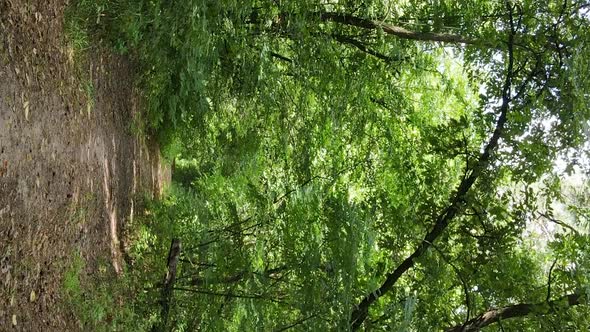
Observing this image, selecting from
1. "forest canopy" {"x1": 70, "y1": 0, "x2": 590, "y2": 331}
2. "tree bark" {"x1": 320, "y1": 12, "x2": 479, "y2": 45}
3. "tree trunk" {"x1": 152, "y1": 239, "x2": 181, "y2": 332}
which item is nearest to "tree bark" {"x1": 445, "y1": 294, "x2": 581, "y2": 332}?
"forest canopy" {"x1": 70, "y1": 0, "x2": 590, "y2": 331}

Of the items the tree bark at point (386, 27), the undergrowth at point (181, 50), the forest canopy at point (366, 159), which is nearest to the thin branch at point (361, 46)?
the forest canopy at point (366, 159)

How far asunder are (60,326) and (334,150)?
340cm

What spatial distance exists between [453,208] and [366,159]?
2377 mm

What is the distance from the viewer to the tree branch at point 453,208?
14.2ft

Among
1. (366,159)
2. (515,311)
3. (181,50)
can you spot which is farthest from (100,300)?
(515,311)

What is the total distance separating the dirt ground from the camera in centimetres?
387

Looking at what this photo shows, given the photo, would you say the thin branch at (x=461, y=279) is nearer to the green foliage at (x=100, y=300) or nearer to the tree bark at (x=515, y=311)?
the tree bark at (x=515, y=311)

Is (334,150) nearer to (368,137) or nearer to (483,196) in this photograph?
(368,137)

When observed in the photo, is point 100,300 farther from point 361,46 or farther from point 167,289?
point 361,46

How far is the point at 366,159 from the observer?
6.82m

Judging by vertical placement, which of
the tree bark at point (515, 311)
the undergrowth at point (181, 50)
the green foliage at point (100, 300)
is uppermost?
the undergrowth at point (181, 50)

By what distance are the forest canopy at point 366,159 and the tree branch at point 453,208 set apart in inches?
0.6

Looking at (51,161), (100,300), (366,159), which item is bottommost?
(100,300)

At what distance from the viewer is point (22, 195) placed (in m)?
4.03
